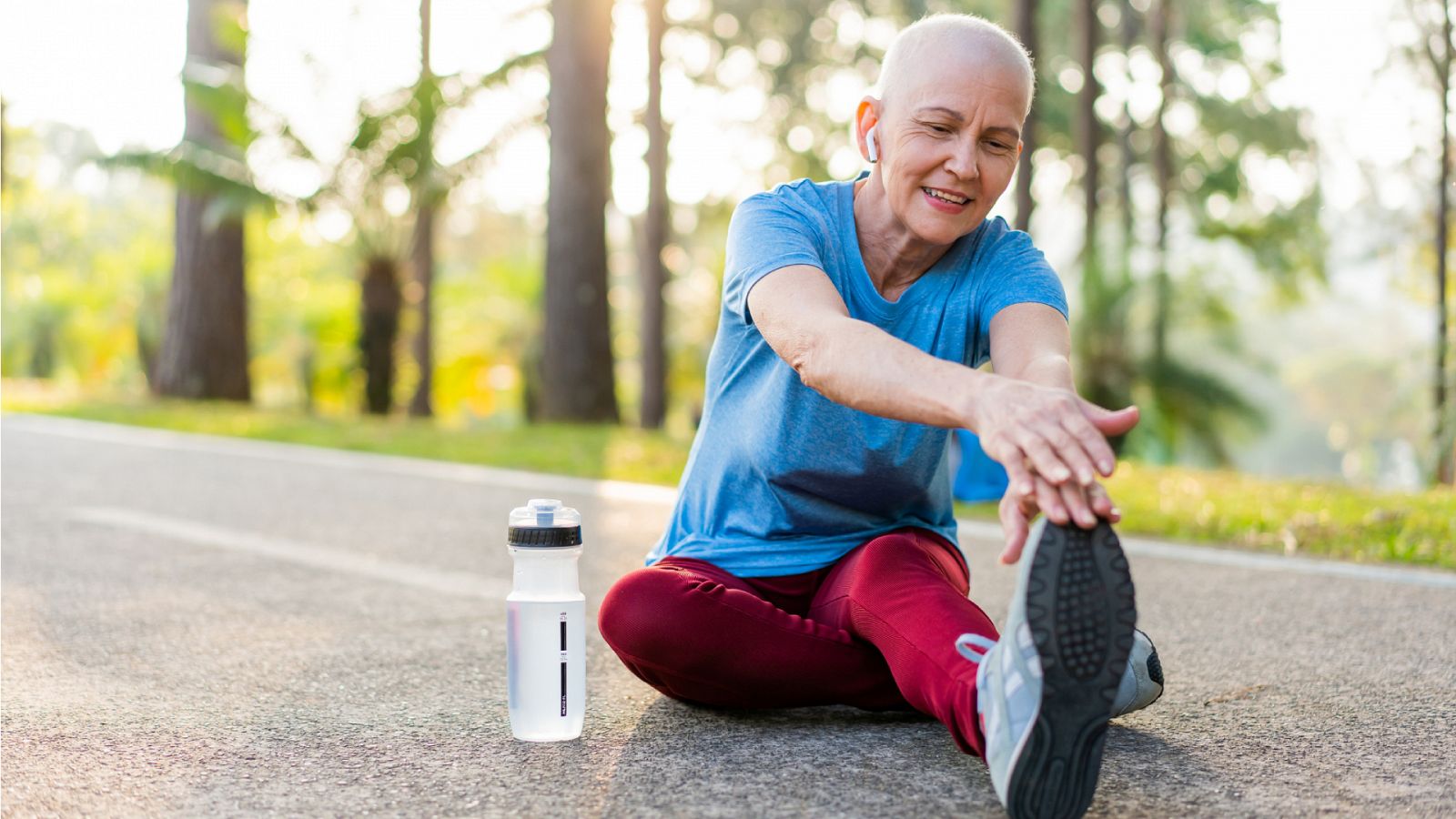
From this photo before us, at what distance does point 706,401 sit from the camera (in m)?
2.86

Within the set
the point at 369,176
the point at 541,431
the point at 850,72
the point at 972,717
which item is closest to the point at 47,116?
the point at 850,72

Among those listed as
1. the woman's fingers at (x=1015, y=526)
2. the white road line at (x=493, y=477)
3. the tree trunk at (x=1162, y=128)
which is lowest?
the white road line at (x=493, y=477)

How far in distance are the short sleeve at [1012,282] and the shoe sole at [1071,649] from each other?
74 cm

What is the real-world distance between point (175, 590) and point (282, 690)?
1.39 meters

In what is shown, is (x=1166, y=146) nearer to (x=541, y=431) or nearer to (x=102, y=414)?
(x=541, y=431)

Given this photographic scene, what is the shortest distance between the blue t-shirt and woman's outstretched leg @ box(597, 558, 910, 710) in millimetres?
188

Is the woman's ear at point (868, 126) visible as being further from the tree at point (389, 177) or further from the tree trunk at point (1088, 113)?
the tree trunk at point (1088, 113)

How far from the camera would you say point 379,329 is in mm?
15984

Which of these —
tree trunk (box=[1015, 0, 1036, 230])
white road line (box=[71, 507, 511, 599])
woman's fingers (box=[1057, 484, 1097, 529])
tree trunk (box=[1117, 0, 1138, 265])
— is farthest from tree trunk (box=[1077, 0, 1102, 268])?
woman's fingers (box=[1057, 484, 1097, 529])

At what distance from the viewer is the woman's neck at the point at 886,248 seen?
2.63 m

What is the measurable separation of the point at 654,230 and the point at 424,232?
314 cm

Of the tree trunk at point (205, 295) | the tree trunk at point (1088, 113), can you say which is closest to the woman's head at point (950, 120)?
the tree trunk at point (205, 295)

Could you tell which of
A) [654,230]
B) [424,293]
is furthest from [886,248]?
[424,293]

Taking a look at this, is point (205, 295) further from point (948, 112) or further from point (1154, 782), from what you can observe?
point (1154, 782)
